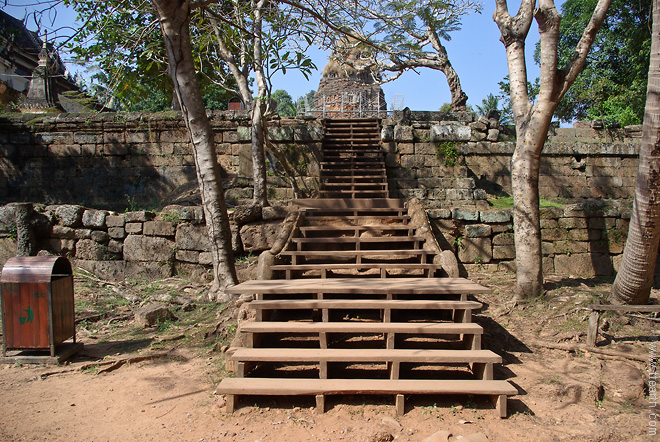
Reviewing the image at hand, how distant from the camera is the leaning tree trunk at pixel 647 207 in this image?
4805mm

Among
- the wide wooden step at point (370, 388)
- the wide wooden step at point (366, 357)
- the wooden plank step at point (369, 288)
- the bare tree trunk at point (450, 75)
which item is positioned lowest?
the wide wooden step at point (370, 388)

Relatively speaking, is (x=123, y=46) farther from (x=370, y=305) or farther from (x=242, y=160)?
(x=370, y=305)

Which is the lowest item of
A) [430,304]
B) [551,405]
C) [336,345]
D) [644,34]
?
[551,405]

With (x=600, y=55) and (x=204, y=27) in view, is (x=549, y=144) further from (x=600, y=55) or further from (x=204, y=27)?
(x=600, y=55)

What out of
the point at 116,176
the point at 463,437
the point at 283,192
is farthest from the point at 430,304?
the point at 116,176

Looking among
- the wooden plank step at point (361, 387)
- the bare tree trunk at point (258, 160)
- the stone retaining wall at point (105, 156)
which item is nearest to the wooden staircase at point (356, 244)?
the bare tree trunk at point (258, 160)

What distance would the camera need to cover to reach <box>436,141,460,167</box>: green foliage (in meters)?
9.91

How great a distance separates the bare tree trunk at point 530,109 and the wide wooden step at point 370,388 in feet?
9.02

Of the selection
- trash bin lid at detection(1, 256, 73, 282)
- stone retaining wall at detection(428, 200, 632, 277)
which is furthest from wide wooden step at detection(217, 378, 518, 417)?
stone retaining wall at detection(428, 200, 632, 277)

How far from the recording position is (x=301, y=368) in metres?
4.11

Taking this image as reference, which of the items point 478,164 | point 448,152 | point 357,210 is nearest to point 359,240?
point 357,210

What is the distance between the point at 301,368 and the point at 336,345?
0.44 metres

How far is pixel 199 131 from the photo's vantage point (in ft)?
19.6

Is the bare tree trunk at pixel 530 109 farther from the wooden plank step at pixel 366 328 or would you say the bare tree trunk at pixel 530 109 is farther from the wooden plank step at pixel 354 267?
the wooden plank step at pixel 366 328
